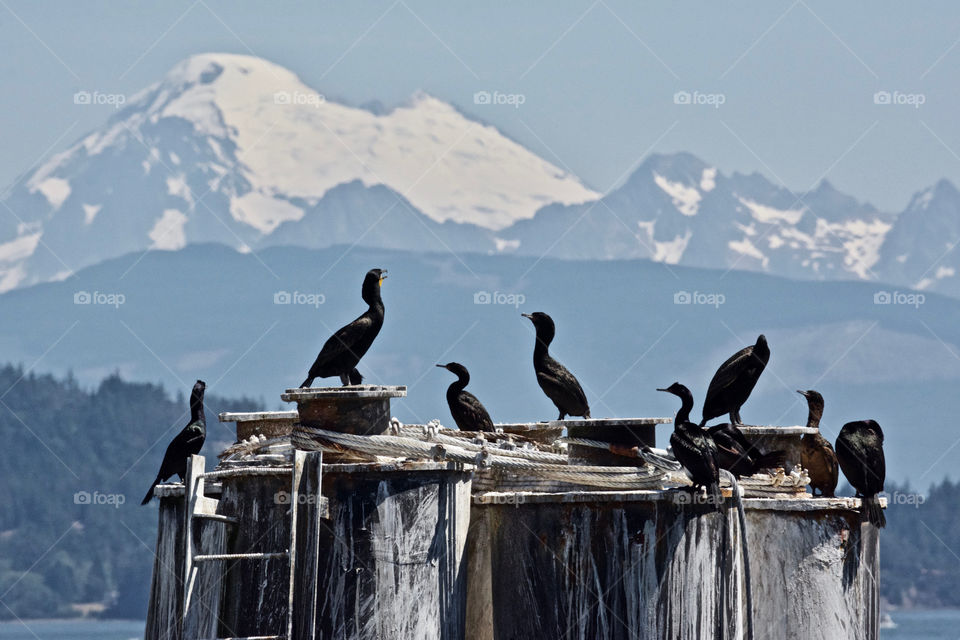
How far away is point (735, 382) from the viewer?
17312mm

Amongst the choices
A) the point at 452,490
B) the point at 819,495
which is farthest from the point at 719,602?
the point at 819,495

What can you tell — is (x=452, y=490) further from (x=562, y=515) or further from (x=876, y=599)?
(x=876, y=599)

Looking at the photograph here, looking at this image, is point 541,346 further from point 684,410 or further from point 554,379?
point 684,410

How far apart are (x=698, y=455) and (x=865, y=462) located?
2513 millimetres

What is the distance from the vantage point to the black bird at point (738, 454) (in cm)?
1648

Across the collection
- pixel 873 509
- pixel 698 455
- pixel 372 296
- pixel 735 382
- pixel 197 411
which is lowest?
pixel 873 509

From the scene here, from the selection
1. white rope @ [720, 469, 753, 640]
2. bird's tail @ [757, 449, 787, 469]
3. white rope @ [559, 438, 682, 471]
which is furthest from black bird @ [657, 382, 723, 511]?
bird's tail @ [757, 449, 787, 469]

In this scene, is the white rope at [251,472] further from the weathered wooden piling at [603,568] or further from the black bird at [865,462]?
the black bird at [865,462]

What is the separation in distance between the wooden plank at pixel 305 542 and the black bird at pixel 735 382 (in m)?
4.90

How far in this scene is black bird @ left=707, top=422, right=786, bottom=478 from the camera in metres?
16.5

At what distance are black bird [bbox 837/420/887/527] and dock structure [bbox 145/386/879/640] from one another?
1400 millimetres

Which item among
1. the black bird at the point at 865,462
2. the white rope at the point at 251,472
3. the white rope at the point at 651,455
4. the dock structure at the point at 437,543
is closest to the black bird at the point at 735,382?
the black bird at the point at 865,462

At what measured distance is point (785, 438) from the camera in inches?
690

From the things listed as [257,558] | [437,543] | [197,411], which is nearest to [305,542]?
[257,558]
